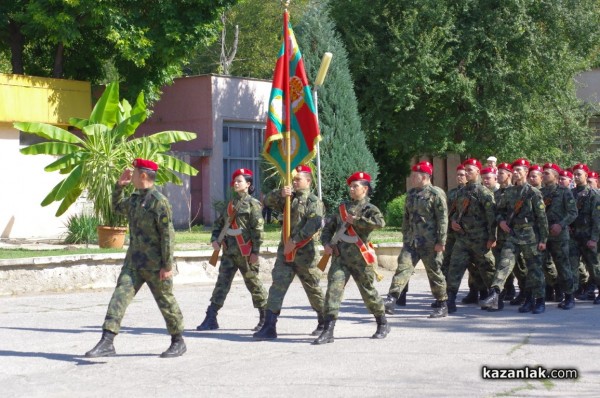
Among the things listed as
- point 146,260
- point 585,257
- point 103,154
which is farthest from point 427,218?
point 103,154

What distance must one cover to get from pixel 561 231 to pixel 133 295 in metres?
6.75

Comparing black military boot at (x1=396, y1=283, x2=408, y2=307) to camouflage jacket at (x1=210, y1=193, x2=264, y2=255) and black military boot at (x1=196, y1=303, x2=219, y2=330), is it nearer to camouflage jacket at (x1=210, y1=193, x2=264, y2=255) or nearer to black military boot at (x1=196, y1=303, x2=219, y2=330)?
camouflage jacket at (x1=210, y1=193, x2=264, y2=255)

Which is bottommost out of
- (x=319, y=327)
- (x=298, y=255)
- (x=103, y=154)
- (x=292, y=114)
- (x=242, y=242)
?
(x=319, y=327)

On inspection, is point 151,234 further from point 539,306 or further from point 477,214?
point 539,306

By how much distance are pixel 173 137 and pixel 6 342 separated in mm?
11411

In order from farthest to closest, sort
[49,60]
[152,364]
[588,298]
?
[49,60]
[588,298]
[152,364]

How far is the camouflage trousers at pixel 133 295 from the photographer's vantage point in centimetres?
923

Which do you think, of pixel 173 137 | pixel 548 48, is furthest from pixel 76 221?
pixel 548 48

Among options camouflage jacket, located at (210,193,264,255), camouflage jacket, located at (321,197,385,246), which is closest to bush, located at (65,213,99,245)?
camouflage jacket, located at (210,193,264,255)

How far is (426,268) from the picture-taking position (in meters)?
12.6

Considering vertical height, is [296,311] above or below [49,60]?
below

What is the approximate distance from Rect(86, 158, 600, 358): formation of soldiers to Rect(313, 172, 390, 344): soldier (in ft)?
0.04

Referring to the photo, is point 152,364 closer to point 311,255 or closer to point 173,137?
point 311,255

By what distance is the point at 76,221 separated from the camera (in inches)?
786
